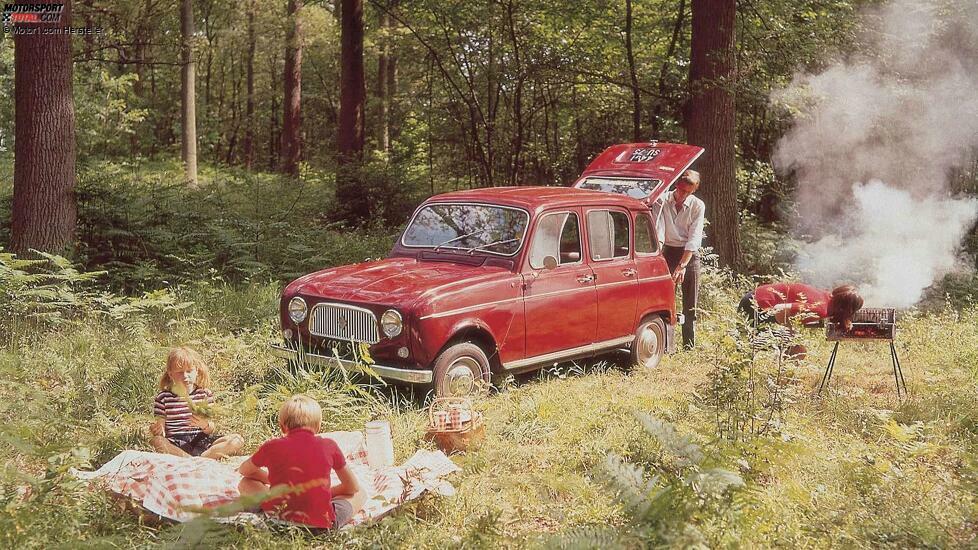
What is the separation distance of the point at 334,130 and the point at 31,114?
105 feet

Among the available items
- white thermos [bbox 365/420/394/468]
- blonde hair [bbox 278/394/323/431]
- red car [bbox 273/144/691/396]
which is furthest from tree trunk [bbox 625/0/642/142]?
blonde hair [bbox 278/394/323/431]

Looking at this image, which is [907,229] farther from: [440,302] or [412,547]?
[412,547]

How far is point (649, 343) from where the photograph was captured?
9078 mm

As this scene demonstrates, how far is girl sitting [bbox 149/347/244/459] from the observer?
562 cm

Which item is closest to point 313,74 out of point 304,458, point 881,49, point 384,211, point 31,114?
point 384,211

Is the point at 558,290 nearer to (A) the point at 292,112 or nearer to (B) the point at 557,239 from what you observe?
(B) the point at 557,239

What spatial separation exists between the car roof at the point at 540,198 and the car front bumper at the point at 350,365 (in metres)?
2.04

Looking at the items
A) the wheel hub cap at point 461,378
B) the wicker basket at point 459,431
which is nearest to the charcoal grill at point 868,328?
the wheel hub cap at point 461,378

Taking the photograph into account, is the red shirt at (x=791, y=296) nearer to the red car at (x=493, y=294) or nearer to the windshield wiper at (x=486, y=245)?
the red car at (x=493, y=294)

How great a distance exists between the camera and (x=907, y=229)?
675 inches

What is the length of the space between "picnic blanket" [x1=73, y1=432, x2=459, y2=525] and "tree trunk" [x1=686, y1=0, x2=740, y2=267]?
913 cm

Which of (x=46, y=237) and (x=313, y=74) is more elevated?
(x=313, y=74)

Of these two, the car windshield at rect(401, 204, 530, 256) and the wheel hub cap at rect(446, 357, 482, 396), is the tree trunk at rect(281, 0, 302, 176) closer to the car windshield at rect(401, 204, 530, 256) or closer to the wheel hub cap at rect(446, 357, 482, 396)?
the car windshield at rect(401, 204, 530, 256)

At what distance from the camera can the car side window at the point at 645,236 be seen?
8.96m
